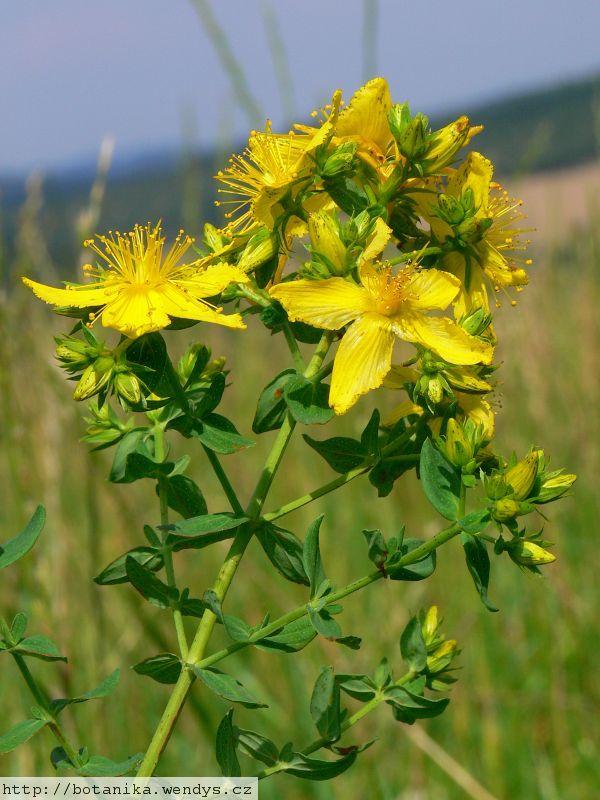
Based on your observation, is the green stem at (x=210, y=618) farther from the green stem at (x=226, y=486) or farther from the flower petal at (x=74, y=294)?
the flower petal at (x=74, y=294)

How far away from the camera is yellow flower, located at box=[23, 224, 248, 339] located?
97 cm

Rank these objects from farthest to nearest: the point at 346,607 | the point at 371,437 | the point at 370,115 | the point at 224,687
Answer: the point at 346,607 < the point at 370,115 < the point at 371,437 < the point at 224,687

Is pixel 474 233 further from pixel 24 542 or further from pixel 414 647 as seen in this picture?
pixel 24 542

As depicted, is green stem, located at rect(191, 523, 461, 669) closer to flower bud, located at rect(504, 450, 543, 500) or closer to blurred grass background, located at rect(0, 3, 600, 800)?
flower bud, located at rect(504, 450, 543, 500)

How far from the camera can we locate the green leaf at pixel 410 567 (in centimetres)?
96

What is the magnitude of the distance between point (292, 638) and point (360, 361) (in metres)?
0.32

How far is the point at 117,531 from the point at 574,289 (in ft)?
9.21

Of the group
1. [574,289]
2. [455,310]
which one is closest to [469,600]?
[455,310]

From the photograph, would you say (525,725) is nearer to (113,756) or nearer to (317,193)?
(113,756)

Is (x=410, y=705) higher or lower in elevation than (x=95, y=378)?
lower

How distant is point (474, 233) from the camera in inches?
41.5

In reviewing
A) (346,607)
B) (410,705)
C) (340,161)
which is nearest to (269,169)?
(340,161)

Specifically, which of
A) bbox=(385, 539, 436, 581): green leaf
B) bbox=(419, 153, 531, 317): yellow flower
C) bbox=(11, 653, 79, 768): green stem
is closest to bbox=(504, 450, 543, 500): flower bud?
bbox=(385, 539, 436, 581): green leaf

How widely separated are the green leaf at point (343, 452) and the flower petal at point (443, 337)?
141mm
